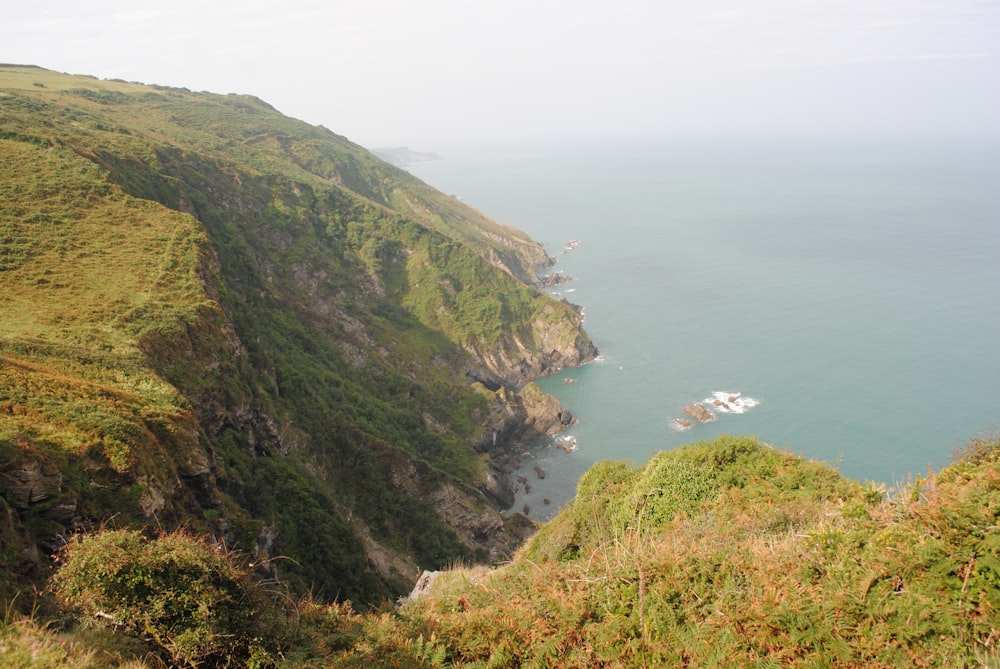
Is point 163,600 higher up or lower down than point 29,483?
higher up

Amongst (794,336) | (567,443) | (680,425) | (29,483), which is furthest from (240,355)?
(794,336)

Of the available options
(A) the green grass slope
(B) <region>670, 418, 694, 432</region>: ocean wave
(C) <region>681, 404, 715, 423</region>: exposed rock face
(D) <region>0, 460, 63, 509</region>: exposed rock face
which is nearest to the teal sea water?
(B) <region>670, 418, 694, 432</region>: ocean wave

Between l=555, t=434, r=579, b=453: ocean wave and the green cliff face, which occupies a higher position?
the green cliff face

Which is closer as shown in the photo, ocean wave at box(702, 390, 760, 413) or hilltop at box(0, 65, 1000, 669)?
hilltop at box(0, 65, 1000, 669)

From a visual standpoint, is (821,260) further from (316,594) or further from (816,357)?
(316,594)

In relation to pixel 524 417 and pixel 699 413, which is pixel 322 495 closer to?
pixel 524 417

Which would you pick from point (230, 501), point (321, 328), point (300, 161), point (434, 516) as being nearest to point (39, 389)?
point (230, 501)

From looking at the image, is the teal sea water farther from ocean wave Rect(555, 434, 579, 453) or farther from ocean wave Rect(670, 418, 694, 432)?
ocean wave Rect(555, 434, 579, 453)
